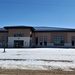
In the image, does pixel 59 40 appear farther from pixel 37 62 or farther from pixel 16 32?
pixel 37 62

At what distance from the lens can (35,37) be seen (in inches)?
2199

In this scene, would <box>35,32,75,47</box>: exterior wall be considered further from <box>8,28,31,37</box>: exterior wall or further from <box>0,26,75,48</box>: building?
<box>8,28,31,37</box>: exterior wall

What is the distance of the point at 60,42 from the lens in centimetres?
5431

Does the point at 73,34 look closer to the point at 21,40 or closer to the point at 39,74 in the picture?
the point at 21,40

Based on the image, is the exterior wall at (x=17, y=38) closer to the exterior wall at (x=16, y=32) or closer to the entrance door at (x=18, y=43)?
the exterior wall at (x=16, y=32)

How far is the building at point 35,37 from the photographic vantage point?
161ft

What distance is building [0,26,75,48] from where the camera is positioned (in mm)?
49062

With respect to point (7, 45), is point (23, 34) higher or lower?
higher

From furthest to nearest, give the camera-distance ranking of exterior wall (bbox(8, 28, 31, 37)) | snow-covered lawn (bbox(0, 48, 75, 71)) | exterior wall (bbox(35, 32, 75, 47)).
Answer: exterior wall (bbox(35, 32, 75, 47)), exterior wall (bbox(8, 28, 31, 37)), snow-covered lawn (bbox(0, 48, 75, 71))

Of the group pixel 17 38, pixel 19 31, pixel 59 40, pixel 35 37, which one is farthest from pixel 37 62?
pixel 35 37

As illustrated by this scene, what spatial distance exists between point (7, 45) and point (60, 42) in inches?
785

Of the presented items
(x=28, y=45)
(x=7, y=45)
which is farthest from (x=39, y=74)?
(x=7, y=45)

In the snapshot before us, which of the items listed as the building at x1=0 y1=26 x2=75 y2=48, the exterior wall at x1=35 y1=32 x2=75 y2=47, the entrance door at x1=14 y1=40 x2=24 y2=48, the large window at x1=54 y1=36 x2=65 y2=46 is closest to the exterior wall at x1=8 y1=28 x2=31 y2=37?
the building at x1=0 y1=26 x2=75 y2=48

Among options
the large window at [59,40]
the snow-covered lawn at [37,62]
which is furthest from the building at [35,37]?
the snow-covered lawn at [37,62]
